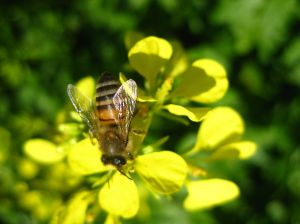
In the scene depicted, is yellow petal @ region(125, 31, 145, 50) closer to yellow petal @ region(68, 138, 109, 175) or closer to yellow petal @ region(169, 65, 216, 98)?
yellow petal @ region(169, 65, 216, 98)

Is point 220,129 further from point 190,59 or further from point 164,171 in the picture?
point 190,59

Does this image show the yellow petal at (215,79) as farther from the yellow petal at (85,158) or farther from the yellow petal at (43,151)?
the yellow petal at (43,151)

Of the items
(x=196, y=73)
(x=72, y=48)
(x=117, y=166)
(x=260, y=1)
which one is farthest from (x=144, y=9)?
(x=117, y=166)

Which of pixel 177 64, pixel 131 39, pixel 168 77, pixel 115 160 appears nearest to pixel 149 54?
pixel 131 39

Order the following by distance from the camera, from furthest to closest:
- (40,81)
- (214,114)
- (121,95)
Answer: (40,81) < (214,114) < (121,95)

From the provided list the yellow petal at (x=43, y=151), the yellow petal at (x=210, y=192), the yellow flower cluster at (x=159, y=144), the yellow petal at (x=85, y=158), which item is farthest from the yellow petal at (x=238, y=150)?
the yellow petal at (x=43, y=151)

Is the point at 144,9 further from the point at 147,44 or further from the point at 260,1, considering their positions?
the point at 147,44

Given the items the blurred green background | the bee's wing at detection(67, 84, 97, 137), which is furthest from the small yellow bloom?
the blurred green background
